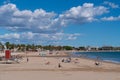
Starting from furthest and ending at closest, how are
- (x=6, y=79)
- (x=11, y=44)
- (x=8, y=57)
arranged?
(x=11, y=44) < (x=8, y=57) < (x=6, y=79)

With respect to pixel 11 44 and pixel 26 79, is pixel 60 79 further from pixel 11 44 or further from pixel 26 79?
pixel 11 44

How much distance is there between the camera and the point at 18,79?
1027 inches

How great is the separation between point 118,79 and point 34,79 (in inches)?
→ 293

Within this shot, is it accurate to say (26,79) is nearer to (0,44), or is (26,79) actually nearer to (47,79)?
(47,79)

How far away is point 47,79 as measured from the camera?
2644cm

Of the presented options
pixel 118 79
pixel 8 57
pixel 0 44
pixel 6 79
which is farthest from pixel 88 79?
pixel 0 44

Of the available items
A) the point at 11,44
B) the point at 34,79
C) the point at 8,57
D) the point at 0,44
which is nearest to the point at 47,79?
the point at 34,79

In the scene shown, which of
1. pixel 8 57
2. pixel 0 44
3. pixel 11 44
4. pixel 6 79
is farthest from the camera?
pixel 11 44

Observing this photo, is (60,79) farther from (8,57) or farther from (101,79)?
(8,57)

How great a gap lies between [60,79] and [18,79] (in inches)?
143

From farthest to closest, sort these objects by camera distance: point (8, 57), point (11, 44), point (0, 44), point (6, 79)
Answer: point (11, 44) < point (0, 44) < point (8, 57) < point (6, 79)

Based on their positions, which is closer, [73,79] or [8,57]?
[73,79]

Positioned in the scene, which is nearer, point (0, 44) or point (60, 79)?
point (60, 79)

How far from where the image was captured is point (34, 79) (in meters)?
26.2
